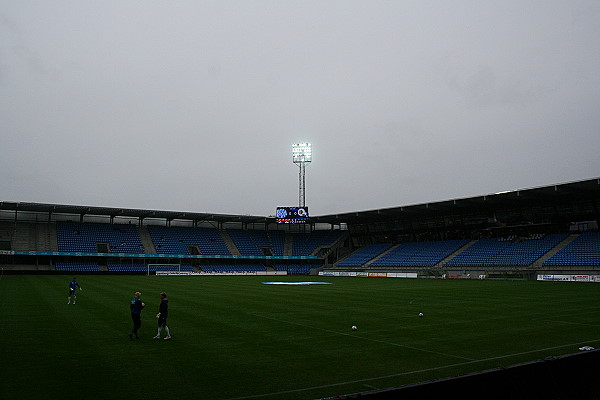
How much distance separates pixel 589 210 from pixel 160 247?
222 feet

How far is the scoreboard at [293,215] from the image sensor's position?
79.6m

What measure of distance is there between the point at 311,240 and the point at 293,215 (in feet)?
56.0

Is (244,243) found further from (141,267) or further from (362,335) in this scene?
(362,335)

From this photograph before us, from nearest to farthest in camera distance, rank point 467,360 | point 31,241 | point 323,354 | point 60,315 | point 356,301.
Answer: point 467,360 < point 323,354 < point 60,315 < point 356,301 < point 31,241

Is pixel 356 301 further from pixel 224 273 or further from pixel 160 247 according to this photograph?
pixel 160 247

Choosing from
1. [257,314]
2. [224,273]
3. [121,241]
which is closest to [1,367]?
[257,314]

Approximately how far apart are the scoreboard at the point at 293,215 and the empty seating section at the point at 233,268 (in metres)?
11.4

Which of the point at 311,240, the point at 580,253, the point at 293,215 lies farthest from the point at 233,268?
the point at 580,253

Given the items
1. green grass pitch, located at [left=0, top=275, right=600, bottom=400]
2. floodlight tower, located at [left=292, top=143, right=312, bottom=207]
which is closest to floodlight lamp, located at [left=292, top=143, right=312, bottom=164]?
floodlight tower, located at [left=292, top=143, right=312, bottom=207]

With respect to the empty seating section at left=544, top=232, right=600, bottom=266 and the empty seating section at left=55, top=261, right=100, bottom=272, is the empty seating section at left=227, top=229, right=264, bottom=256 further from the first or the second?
the empty seating section at left=544, top=232, right=600, bottom=266

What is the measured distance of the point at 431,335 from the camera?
1659cm

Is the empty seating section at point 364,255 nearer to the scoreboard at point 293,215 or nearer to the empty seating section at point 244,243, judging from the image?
the scoreboard at point 293,215

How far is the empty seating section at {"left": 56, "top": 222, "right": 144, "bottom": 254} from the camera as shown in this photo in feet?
243

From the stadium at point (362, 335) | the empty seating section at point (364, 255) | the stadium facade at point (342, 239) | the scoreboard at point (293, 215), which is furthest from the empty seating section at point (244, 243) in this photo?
the stadium at point (362, 335)
